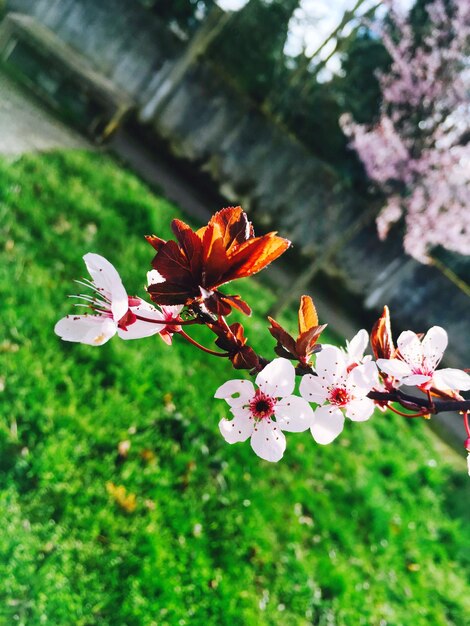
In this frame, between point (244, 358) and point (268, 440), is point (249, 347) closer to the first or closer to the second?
point (244, 358)

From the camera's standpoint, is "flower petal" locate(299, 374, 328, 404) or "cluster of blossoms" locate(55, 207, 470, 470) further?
"flower petal" locate(299, 374, 328, 404)

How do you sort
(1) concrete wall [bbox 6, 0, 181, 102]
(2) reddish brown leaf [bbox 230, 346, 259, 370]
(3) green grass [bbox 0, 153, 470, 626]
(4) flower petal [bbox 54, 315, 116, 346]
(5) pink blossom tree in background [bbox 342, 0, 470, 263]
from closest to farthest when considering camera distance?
(4) flower petal [bbox 54, 315, 116, 346] < (2) reddish brown leaf [bbox 230, 346, 259, 370] < (3) green grass [bbox 0, 153, 470, 626] < (5) pink blossom tree in background [bbox 342, 0, 470, 263] < (1) concrete wall [bbox 6, 0, 181, 102]

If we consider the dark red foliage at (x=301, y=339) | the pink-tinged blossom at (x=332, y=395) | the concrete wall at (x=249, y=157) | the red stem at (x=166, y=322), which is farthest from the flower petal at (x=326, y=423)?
the concrete wall at (x=249, y=157)

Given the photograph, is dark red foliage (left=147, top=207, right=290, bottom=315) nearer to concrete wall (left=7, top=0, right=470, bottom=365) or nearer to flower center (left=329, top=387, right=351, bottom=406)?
flower center (left=329, top=387, right=351, bottom=406)

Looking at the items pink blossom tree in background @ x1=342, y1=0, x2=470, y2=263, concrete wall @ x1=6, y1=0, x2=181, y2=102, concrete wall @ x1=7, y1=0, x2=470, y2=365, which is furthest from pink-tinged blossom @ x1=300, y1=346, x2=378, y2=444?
concrete wall @ x1=6, y1=0, x2=181, y2=102

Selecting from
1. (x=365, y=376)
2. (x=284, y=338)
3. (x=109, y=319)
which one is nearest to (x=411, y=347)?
(x=365, y=376)

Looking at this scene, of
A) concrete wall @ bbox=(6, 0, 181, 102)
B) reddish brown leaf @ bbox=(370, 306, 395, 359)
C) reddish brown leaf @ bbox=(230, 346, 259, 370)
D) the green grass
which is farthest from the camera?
concrete wall @ bbox=(6, 0, 181, 102)
